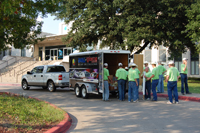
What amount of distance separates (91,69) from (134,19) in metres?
8.20

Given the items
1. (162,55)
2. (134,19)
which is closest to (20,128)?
(134,19)

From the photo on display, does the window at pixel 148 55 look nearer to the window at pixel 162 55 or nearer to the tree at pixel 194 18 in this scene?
the window at pixel 162 55

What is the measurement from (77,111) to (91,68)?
145 inches

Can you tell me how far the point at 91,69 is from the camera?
11.9 meters

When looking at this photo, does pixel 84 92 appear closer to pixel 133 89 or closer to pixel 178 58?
pixel 133 89

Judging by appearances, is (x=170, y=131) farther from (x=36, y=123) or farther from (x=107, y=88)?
(x=107, y=88)

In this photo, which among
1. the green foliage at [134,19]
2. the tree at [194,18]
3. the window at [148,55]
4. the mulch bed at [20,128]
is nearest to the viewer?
the mulch bed at [20,128]

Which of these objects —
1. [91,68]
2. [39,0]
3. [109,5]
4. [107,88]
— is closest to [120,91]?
[107,88]

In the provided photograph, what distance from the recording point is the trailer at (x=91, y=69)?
11.4 m

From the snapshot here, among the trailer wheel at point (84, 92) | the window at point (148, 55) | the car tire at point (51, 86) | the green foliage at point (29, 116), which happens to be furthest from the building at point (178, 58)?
the green foliage at point (29, 116)

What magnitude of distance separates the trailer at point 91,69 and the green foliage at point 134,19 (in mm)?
4988

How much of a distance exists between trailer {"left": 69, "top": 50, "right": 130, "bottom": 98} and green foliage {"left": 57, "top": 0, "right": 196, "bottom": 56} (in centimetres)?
499

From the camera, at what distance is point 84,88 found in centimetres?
1222

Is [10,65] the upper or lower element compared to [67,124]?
upper
